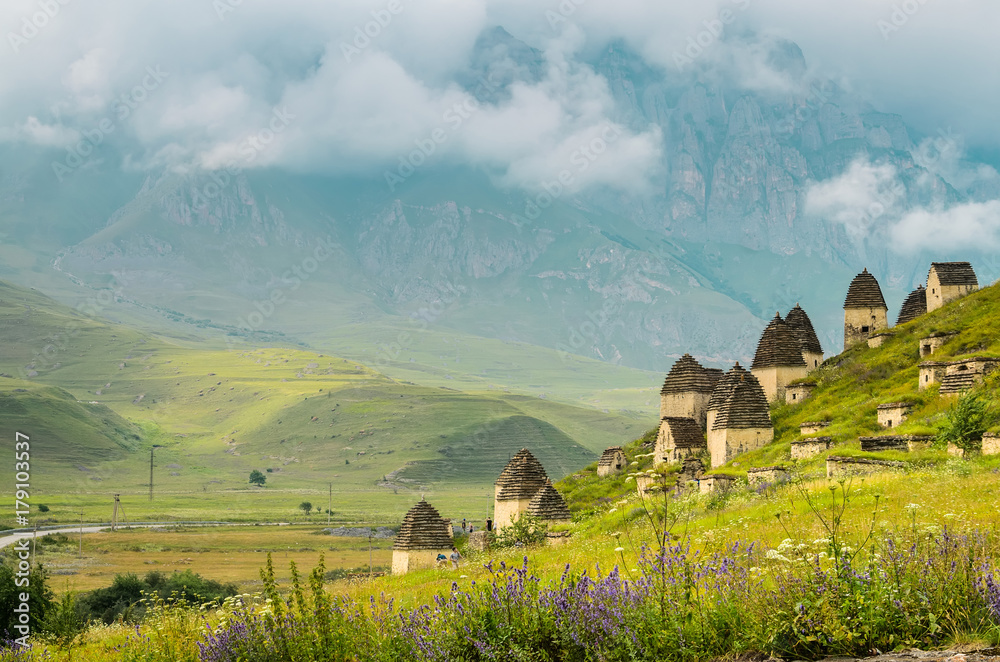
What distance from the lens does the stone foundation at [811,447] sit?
40.6 m

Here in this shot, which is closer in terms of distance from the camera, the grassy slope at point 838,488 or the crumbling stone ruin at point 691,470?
the grassy slope at point 838,488

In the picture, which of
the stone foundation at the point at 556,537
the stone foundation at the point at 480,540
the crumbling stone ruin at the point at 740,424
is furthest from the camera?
the crumbling stone ruin at the point at 740,424

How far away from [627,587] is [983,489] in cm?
1319

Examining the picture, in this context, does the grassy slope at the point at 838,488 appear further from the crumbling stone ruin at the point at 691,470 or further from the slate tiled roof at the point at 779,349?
the crumbling stone ruin at the point at 691,470

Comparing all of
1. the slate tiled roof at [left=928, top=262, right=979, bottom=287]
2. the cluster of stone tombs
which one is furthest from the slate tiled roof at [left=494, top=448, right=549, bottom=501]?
the slate tiled roof at [left=928, top=262, right=979, bottom=287]

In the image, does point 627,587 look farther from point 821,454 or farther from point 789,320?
point 789,320

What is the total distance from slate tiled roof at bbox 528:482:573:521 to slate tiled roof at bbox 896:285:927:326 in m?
35.3

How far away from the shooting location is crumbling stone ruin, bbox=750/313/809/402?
60.4 metres

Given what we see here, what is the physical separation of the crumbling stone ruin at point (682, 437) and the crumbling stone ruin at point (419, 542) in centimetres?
1673

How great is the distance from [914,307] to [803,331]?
9092mm

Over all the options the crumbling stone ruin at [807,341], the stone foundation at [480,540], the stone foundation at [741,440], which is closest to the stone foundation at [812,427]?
the stone foundation at [741,440]

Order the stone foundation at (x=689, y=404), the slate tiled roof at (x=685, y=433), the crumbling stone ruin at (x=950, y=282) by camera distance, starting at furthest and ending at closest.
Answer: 1. the stone foundation at (x=689, y=404)
2. the crumbling stone ruin at (x=950, y=282)
3. the slate tiled roof at (x=685, y=433)

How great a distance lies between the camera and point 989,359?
136 ft

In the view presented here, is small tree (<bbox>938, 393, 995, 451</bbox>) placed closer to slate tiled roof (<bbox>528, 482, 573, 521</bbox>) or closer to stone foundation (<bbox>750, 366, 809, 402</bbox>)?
slate tiled roof (<bbox>528, 482, 573, 521</bbox>)
